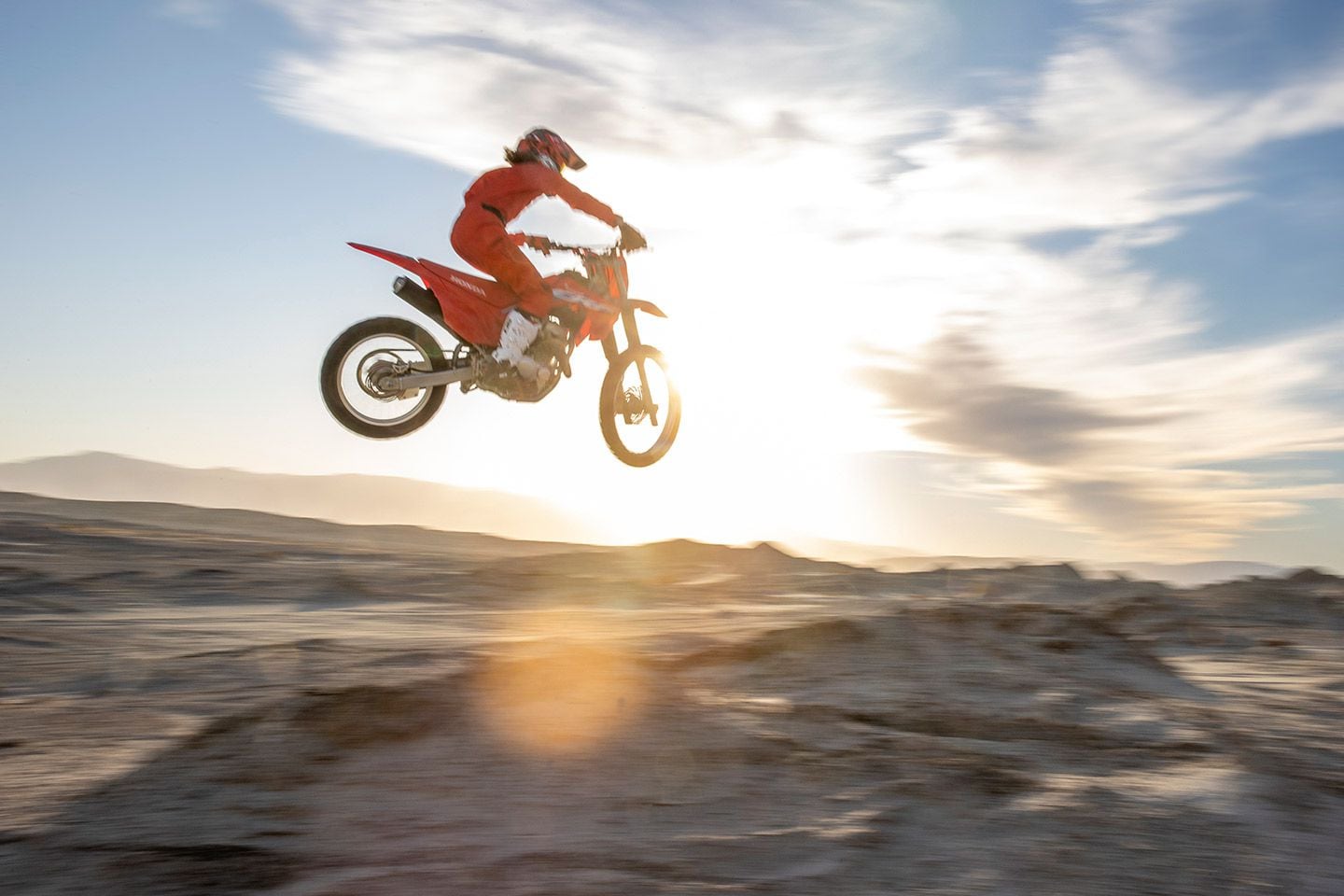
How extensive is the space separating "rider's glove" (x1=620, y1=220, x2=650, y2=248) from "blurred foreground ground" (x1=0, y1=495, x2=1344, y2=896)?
243cm

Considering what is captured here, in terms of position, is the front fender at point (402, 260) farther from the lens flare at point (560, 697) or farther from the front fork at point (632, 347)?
the lens flare at point (560, 697)

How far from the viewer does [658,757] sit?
134 inches

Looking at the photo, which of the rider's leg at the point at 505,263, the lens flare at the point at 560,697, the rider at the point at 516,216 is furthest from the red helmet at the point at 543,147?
the lens flare at the point at 560,697

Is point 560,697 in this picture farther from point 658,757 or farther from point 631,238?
point 631,238

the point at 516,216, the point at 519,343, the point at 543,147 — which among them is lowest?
the point at 519,343

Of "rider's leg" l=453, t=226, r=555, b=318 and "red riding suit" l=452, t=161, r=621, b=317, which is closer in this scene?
"red riding suit" l=452, t=161, r=621, b=317

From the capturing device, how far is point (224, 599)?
786 centimetres

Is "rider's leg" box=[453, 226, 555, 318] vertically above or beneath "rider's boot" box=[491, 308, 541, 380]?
Answer: above

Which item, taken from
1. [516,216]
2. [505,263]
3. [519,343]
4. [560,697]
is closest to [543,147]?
[516,216]

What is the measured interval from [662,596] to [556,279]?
3.22m

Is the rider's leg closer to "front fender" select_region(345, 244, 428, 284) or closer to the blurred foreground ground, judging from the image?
"front fender" select_region(345, 244, 428, 284)

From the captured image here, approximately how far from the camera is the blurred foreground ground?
2689 millimetres

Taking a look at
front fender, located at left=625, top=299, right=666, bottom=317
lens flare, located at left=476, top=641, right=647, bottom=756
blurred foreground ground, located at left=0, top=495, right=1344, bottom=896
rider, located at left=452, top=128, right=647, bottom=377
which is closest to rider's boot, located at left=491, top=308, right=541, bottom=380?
rider, located at left=452, top=128, right=647, bottom=377

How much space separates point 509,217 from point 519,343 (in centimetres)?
77
